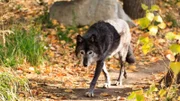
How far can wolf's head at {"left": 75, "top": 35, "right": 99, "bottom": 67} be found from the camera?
285 inches

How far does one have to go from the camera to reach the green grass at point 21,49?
8709 millimetres

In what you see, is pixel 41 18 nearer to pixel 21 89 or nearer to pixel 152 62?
pixel 152 62

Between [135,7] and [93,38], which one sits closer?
[93,38]

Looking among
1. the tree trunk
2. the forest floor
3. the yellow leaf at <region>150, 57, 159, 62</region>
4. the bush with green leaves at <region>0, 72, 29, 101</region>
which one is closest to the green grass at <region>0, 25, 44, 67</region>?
the forest floor

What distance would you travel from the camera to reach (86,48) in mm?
7258

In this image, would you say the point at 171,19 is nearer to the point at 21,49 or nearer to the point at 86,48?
the point at 21,49

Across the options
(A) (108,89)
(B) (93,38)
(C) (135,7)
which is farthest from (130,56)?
(C) (135,7)

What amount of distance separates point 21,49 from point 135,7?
18.1 ft

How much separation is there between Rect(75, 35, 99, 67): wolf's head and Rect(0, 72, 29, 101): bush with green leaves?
1191mm

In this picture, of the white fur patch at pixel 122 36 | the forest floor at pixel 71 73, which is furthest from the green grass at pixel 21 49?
the white fur patch at pixel 122 36

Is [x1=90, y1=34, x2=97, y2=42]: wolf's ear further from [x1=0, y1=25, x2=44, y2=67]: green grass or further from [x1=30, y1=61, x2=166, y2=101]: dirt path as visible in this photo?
[x1=0, y1=25, x2=44, y2=67]: green grass

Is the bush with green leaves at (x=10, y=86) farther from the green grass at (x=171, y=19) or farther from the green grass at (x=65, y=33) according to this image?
the green grass at (x=171, y=19)

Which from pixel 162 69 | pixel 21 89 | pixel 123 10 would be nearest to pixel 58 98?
pixel 21 89

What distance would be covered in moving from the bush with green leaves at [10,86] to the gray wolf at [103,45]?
1256 millimetres
